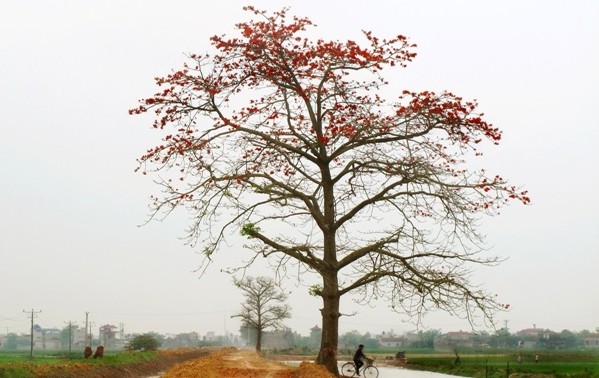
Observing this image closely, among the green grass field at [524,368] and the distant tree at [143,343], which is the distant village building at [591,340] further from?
the distant tree at [143,343]

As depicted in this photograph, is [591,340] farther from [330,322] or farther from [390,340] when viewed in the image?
[330,322]

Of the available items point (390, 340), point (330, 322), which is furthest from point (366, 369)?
point (390, 340)

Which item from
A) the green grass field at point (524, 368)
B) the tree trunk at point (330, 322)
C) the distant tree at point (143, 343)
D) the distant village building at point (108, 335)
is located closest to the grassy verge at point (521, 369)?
the green grass field at point (524, 368)

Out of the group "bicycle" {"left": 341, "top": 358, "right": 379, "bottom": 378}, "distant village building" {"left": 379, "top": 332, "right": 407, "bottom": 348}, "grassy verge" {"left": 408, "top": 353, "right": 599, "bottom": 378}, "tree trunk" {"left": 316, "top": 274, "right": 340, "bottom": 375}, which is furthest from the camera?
"distant village building" {"left": 379, "top": 332, "right": 407, "bottom": 348}

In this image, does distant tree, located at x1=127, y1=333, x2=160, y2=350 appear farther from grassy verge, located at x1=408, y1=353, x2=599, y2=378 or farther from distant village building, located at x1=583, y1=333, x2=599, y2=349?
distant village building, located at x1=583, y1=333, x2=599, y2=349

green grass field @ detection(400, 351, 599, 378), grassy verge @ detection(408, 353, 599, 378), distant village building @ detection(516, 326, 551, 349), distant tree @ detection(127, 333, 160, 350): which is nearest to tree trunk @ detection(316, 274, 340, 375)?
grassy verge @ detection(408, 353, 599, 378)

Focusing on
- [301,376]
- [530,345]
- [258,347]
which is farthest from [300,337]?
[301,376]

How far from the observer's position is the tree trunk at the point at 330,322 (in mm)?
17609

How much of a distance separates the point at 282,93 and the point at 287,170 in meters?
2.05

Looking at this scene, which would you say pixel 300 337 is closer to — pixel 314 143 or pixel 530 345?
pixel 530 345

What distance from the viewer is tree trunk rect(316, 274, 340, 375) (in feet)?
57.8

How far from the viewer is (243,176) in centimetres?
1662

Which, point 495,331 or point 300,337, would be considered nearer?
point 495,331

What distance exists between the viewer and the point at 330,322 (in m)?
17.7
